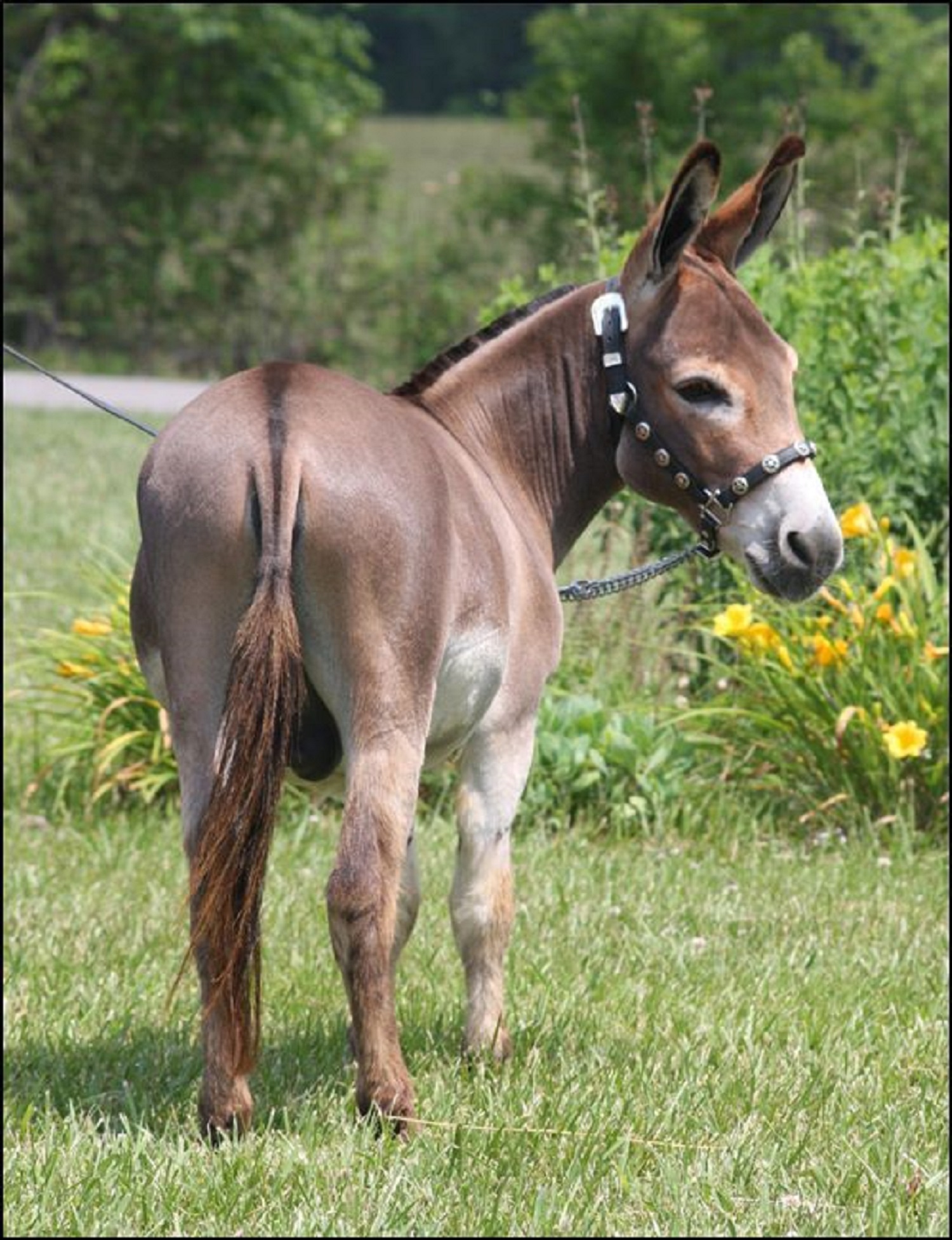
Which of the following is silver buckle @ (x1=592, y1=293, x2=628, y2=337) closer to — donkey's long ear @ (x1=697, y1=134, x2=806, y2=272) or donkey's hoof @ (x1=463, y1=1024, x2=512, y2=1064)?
donkey's long ear @ (x1=697, y1=134, x2=806, y2=272)

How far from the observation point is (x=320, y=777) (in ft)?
11.2

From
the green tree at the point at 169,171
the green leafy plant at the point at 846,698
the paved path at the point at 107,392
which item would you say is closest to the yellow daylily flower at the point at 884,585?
the green leafy plant at the point at 846,698

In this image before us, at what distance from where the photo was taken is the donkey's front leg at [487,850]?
143 inches

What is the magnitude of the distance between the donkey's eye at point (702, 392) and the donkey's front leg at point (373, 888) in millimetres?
974

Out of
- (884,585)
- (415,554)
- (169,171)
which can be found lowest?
(884,585)

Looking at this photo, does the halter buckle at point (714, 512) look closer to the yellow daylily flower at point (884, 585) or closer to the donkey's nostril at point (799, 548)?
the donkey's nostril at point (799, 548)

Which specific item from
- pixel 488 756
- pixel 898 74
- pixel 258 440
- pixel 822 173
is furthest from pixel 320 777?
pixel 898 74

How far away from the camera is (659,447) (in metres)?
3.75

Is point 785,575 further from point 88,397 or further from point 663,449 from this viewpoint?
point 88,397

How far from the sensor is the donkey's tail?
3.03m

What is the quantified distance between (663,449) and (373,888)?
46.3 inches

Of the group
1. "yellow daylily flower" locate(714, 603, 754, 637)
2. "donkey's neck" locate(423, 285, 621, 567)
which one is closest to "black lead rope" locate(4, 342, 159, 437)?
"donkey's neck" locate(423, 285, 621, 567)

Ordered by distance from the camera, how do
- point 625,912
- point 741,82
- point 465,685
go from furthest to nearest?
point 741,82
point 625,912
point 465,685

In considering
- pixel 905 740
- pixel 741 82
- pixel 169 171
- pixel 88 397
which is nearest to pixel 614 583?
pixel 88 397
